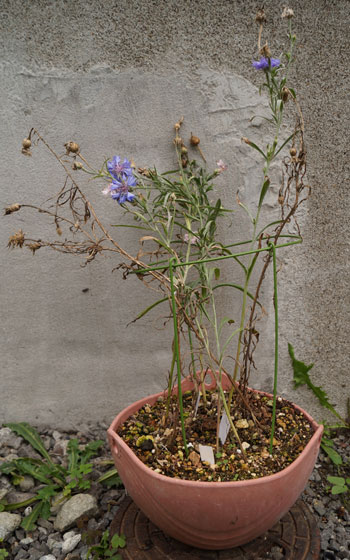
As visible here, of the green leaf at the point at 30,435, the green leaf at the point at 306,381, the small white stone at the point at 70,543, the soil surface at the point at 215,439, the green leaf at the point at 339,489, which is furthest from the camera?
the green leaf at the point at 306,381

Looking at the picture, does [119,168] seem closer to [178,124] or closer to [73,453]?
[178,124]

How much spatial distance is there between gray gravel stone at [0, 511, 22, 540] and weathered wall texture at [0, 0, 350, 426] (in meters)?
0.50

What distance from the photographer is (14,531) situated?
1.57 metres

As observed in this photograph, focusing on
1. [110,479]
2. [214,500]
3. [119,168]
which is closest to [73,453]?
[110,479]

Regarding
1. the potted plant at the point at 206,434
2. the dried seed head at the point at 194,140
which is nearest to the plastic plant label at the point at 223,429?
the potted plant at the point at 206,434

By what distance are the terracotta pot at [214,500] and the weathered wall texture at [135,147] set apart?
0.76 metres

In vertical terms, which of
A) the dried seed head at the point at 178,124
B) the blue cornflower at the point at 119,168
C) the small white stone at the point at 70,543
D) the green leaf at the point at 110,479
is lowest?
the small white stone at the point at 70,543

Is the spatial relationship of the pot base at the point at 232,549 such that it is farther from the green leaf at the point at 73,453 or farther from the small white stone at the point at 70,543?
the green leaf at the point at 73,453

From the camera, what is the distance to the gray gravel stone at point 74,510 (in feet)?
5.08

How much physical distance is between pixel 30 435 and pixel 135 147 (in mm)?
1332

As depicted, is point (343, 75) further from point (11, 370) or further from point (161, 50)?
point (11, 370)

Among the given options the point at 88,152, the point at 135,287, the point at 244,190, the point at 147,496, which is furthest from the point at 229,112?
the point at 147,496

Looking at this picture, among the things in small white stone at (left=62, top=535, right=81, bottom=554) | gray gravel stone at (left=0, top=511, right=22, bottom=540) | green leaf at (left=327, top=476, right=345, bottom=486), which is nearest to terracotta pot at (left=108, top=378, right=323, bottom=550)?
small white stone at (left=62, top=535, right=81, bottom=554)

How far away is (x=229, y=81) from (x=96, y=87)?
0.54m
